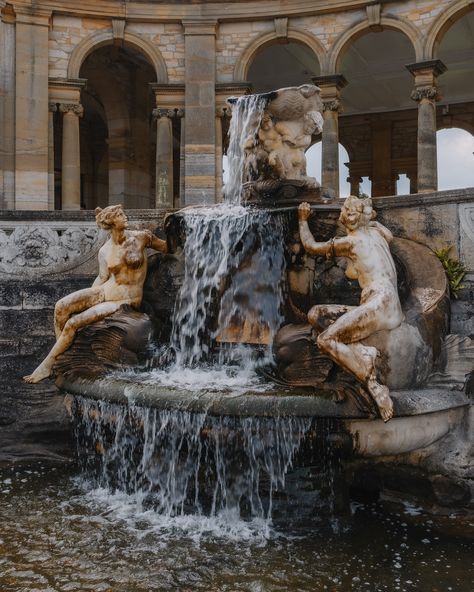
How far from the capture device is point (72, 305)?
7258 mm

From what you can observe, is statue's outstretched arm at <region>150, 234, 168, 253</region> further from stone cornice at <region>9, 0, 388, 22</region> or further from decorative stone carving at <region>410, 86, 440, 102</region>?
stone cornice at <region>9, 0, 388, 22</region>

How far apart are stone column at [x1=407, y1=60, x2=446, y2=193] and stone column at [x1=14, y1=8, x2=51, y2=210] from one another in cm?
847

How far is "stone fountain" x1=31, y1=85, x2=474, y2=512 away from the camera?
550cm

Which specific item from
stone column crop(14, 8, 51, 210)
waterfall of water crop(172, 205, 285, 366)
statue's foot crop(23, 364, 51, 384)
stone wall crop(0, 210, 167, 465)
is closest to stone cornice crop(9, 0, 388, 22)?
stone column crop(14, 8, 51, 210)

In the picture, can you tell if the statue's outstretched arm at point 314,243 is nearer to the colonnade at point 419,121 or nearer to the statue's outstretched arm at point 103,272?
the statue's outstretched arm at point 103,272

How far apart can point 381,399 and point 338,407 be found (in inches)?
12.7

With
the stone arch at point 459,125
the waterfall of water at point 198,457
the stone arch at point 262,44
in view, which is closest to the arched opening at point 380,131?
the stone arch at point 459,125

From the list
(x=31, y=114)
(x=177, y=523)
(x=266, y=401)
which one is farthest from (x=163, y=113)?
(x=177, y=523)

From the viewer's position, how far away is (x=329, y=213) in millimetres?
7203

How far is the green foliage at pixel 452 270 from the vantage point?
7.09 m

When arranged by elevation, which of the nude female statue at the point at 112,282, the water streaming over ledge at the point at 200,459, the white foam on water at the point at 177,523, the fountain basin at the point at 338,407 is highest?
the nude female statue at the point at 112,282

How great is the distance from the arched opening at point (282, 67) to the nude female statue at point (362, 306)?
45.8 feet

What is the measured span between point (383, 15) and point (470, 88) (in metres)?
7.40

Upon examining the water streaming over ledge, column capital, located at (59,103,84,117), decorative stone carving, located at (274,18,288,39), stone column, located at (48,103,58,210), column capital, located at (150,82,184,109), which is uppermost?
decorative stone carving, located at (274,18,288,39)
